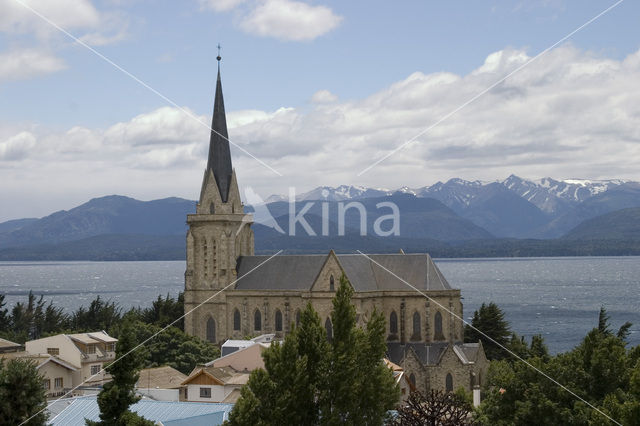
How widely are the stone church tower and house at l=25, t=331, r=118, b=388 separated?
48.4 ft

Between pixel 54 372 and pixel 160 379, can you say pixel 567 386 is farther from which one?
pixel 54 372

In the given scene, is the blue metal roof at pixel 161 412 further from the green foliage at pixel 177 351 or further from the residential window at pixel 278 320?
the residential window at pixel 278 320

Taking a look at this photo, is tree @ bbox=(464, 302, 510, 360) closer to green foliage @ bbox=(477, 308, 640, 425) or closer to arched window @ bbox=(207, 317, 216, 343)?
arched window @ bbox=(207, 317, 216, 343)

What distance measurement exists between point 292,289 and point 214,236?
32.2 feet

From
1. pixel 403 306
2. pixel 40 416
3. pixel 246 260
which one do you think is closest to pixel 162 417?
pixel 40 416

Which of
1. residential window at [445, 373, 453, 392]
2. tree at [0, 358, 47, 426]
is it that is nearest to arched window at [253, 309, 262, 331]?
residential window at [445, 373, 453, 392]

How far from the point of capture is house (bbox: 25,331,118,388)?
71562mm

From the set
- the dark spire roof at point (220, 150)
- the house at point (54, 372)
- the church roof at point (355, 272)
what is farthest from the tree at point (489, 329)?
the house at point (54, 372)

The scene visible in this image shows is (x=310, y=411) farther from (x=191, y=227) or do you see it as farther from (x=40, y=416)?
(x=191, y=227)

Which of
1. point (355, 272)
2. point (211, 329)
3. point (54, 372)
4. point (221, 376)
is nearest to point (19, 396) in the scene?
point (221, 376)

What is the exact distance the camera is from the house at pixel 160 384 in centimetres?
5638

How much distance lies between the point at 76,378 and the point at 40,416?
116 feet

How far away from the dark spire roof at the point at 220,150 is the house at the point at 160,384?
27.7m

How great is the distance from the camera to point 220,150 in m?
90.6
